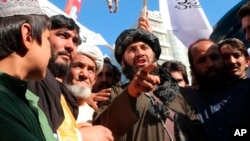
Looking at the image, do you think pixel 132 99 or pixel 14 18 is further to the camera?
pixel 132 99

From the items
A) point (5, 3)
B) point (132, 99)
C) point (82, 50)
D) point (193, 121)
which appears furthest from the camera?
point (82, 50)

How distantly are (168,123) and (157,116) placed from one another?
0.12 metres

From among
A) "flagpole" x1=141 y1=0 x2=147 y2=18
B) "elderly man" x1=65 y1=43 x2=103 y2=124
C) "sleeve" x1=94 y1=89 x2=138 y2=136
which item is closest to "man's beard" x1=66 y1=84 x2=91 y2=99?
"elderly man" x1=65 y1=43 x2=103 y2=124

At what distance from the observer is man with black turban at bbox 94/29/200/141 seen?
7.86 feet

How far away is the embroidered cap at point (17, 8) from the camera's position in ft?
5.64

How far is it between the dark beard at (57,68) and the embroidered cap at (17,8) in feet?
4.21

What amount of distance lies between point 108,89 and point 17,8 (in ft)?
4.95

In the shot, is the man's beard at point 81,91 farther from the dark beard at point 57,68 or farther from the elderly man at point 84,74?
the dark beard at point 57,68

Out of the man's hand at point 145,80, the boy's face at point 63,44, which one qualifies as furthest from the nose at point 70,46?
the man's hand at point 145,80

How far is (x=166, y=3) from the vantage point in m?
5.98

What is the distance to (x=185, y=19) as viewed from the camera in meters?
5.77

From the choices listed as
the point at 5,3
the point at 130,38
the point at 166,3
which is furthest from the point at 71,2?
the point at 5,3

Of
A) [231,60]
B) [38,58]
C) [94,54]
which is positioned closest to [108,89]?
[94,54]

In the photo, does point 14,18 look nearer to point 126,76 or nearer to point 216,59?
point 126,76
